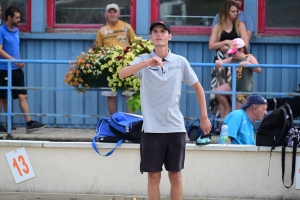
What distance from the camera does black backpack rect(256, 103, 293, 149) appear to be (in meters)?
8.29

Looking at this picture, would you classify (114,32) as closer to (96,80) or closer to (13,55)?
(96,80)

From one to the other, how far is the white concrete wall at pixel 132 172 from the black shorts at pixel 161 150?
5.43ft

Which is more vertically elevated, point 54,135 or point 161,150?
point 161,150

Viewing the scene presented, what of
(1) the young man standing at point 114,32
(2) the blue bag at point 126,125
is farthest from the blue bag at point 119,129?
(1) the young man standing at point 114,32

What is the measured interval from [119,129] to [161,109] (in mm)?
1687

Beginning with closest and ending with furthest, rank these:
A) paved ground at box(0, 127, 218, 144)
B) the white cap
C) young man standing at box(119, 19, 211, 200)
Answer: young man standing at box(119, 19, 211, 200) < paved ground at box(0, 127, 218, 144) < the white cap

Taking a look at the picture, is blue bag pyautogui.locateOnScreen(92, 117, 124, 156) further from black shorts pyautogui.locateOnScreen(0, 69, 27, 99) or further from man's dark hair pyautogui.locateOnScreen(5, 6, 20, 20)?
man's dark hair pyautogui.locateOnScreen(5, 6, 20, 20)

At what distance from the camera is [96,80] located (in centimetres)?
936

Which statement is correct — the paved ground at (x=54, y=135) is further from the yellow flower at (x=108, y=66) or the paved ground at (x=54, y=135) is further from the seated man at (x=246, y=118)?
the seated man at (x=246, y=118)

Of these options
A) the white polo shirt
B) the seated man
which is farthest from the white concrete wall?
the white polo shirt

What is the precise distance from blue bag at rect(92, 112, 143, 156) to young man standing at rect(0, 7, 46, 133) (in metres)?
1.68

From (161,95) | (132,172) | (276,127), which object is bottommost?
(132,172)

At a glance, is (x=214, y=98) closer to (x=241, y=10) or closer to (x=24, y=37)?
(x=241, y=10)

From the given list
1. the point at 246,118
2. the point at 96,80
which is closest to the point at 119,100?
the point at 96,80
